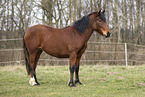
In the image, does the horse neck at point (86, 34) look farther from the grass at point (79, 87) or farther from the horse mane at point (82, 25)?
the grass at point (79, 87)

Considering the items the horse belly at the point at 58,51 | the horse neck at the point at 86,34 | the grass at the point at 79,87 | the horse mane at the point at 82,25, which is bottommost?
the grass at the point at 79,87

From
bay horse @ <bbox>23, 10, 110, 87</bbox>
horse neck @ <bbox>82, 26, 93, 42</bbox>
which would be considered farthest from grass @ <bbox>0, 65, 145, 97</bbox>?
horse neck @ <bbox>82, 26, 93, 42</bbox>

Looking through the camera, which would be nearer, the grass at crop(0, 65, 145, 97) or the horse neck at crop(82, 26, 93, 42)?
the grass at crop(0, 65, 145, 97)

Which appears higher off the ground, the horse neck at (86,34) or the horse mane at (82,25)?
the horse mane at (82,25)

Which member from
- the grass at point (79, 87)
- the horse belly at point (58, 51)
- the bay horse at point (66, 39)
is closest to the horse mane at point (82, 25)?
the bay horse at point (66, 39)

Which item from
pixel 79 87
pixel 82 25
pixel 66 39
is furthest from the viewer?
pixel 82 25

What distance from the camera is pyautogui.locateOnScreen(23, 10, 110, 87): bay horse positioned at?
523cm

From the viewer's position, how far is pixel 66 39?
5.32 metres

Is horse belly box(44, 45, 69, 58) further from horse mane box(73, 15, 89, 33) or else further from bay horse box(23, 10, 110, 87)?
horse mane box(73, 15, 89, 33)

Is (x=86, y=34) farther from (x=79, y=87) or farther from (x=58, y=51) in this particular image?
(x=79, y=87)

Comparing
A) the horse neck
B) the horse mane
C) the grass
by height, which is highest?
the horse mane

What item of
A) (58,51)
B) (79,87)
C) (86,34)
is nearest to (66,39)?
(58,51)

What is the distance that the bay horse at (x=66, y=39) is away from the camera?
523 cm

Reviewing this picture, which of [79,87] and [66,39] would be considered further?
[66,39]
